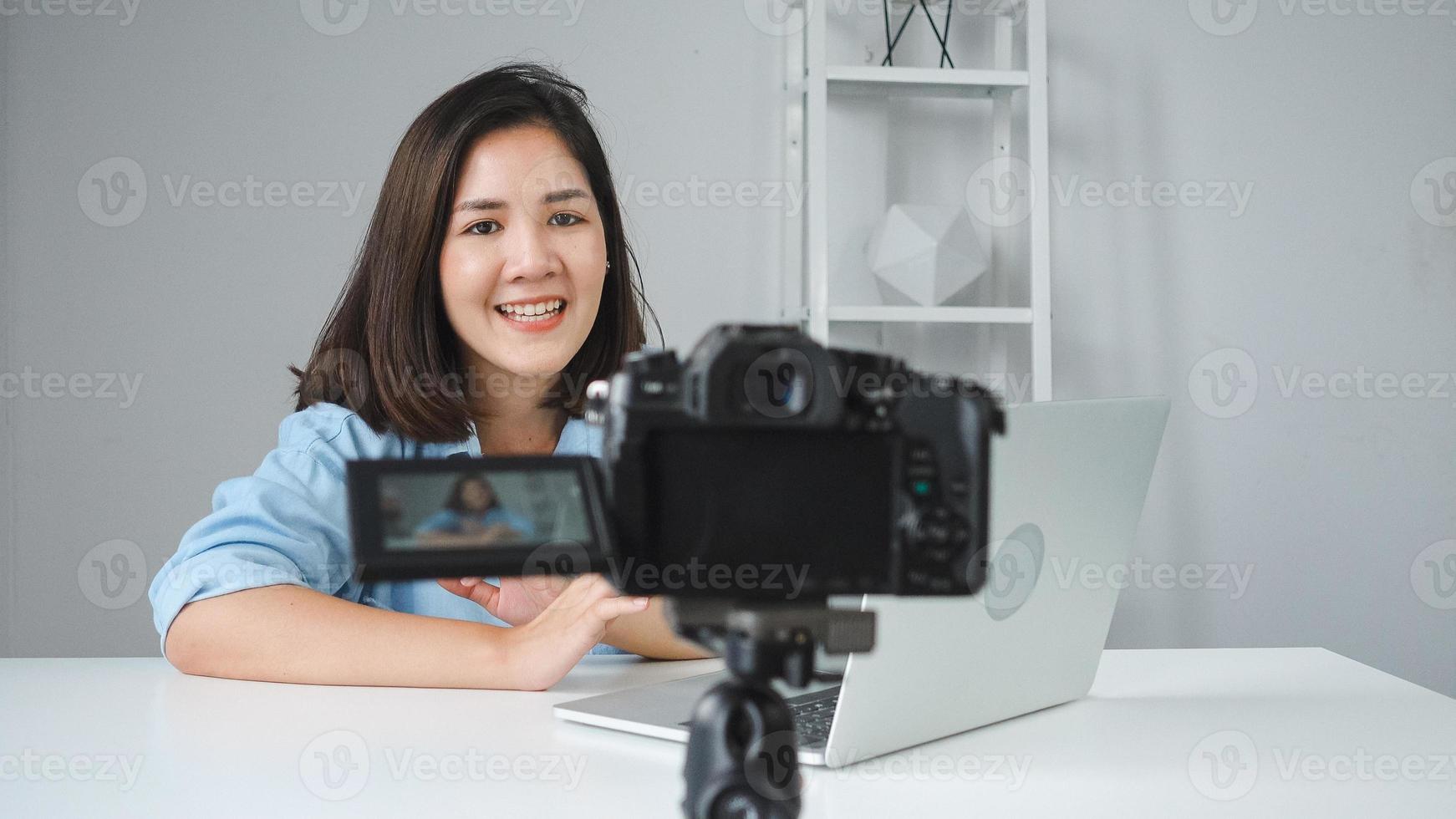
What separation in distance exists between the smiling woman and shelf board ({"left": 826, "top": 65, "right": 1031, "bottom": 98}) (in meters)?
0.67

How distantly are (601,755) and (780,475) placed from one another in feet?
1.38

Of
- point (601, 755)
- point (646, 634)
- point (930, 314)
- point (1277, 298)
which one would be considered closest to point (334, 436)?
point (646, 634)

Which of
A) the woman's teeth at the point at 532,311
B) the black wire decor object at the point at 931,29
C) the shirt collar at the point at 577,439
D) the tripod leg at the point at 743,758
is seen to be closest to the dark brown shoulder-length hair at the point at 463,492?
the tripod leg at the point at 743,758

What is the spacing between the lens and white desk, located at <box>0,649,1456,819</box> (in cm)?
70

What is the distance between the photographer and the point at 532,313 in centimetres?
126

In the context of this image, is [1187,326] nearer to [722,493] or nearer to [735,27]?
[735,27]

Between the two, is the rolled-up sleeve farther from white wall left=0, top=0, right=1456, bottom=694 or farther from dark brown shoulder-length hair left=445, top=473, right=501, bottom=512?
white wall left=0, top=0, right=1456, bottom=694

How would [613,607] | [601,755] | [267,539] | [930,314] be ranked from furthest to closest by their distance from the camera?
[930,314] → [267,539] → [613,607] → [601,755]

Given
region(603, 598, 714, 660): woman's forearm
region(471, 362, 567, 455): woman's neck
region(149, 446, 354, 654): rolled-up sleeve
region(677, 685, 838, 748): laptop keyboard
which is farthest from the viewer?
region(471, 362, 567, 455): woman's neck

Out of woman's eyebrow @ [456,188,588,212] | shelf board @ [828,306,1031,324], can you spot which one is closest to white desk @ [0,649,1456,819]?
woman's eyebrow @ [456,188,588,212]

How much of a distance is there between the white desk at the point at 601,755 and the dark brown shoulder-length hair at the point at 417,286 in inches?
14.3

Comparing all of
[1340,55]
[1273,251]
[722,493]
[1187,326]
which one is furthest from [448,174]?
[1340,55]

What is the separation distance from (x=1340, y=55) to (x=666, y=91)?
1.32 metres

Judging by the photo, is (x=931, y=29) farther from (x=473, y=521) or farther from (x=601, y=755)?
(x=473, y=521)
